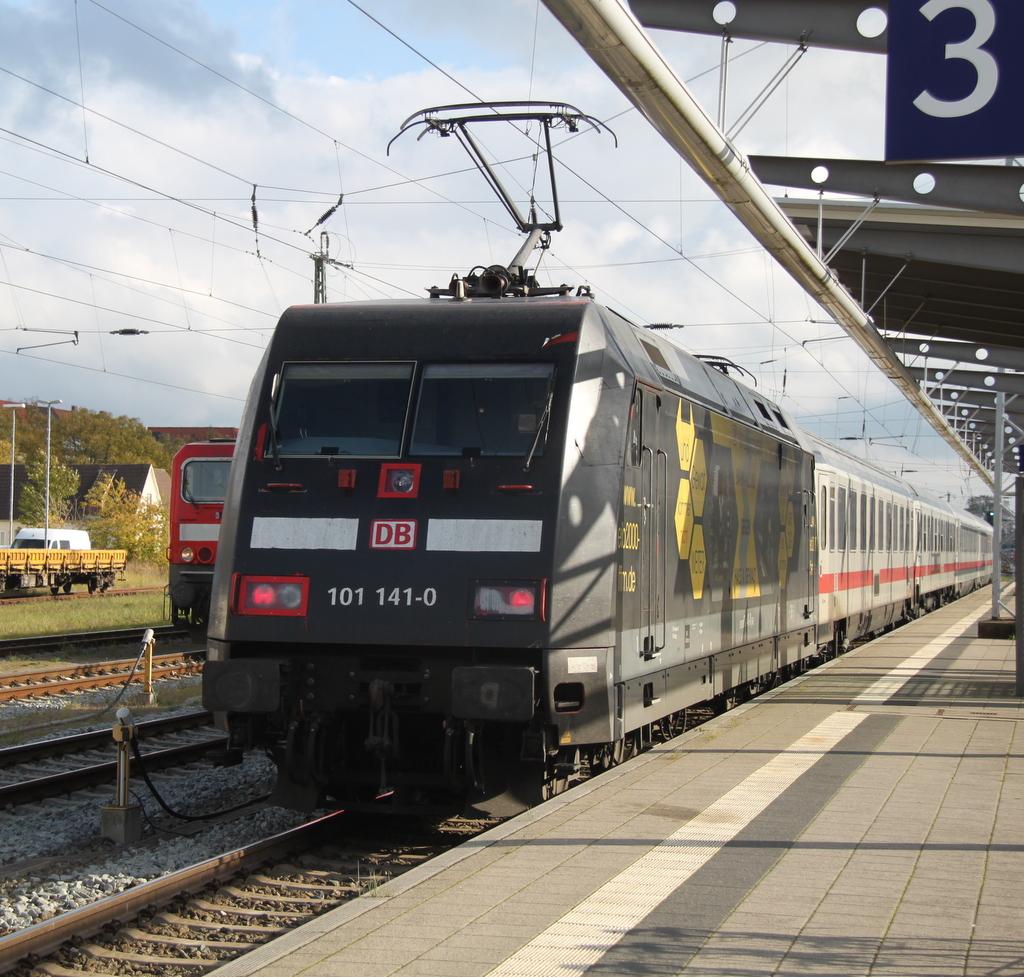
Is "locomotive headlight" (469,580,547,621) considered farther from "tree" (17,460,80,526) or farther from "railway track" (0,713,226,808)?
"tree" (17,460,80,526)

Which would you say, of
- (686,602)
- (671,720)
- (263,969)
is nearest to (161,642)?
(671,720)

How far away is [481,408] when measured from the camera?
7.41 m

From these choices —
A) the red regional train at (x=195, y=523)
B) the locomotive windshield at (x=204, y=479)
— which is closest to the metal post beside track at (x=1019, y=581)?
the red regional train at (x=195, y=523)

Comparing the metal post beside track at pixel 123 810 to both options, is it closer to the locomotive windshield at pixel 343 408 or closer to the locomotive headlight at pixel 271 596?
the locomotive headlight at pixel 271 596

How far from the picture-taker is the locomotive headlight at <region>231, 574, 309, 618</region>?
23.5 ft

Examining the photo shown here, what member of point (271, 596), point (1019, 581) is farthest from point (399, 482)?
point (1019, 581)

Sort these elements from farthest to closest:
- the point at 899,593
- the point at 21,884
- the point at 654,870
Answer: the point at 899,593, the point at 21,884, the point at 654,870

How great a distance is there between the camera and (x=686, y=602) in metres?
8.93

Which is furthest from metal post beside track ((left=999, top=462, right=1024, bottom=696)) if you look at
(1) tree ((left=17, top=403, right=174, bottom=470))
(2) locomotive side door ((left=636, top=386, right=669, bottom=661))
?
(1) tree ((left=17, top=403, right=174, bottom=470))

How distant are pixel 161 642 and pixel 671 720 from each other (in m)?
13.5

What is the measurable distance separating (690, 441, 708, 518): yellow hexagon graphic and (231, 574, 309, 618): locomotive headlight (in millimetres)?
3303

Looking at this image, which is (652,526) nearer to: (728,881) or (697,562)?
(697,562)

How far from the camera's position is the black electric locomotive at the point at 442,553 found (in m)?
6.90

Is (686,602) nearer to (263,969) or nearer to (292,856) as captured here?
(292,856)
